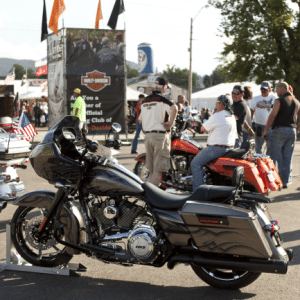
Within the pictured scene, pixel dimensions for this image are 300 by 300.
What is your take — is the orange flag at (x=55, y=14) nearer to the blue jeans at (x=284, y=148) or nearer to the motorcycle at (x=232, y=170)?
the motorcycle at (x=232, y=170)

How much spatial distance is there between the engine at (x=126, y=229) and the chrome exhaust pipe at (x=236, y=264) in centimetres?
20

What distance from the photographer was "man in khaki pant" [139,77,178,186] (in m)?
6.84

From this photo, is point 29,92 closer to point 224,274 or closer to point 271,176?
point 271,176

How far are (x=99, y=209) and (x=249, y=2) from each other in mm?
25168

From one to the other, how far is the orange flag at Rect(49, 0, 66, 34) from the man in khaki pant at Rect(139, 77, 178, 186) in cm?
985

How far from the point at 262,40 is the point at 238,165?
2082 centimetres

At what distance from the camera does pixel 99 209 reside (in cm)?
371

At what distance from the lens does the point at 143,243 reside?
138 inches

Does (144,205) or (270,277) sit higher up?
(144,205)

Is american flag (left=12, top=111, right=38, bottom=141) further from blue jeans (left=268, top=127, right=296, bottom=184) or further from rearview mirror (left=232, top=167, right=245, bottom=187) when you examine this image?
blue jeans (left=268, top=127, right=296, bottom=184)

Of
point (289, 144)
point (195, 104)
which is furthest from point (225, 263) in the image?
point (195, 104)

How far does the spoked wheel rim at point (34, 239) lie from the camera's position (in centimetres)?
409

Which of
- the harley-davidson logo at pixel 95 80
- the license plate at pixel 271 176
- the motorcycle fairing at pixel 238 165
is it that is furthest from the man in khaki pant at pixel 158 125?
the harley-davidson logo at pixel 95 80

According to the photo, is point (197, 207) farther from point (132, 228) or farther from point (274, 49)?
point (274, 49)
